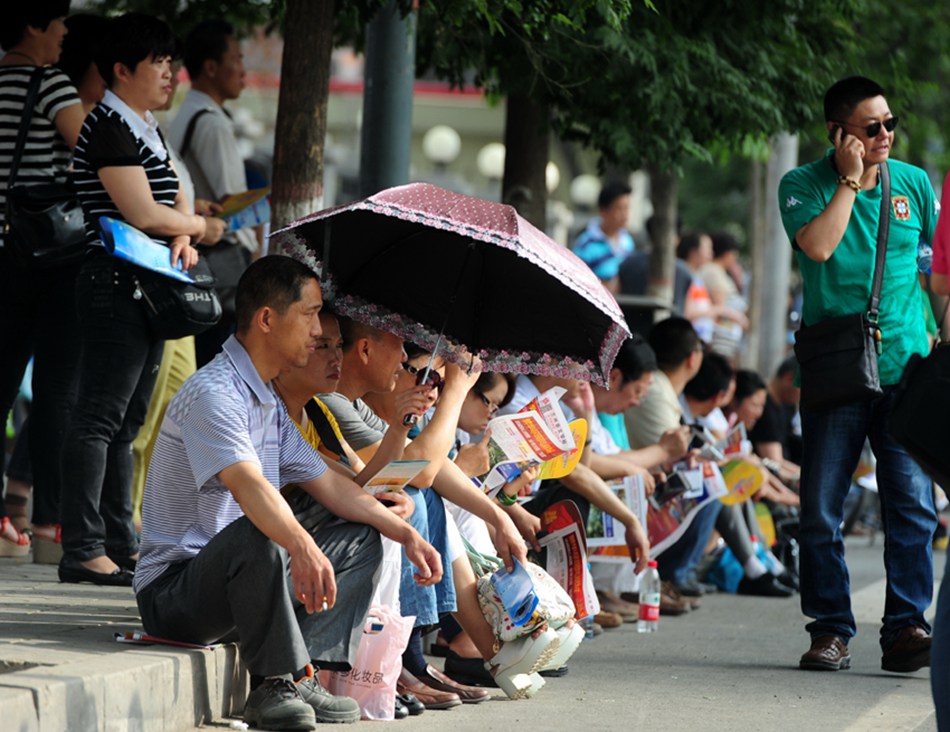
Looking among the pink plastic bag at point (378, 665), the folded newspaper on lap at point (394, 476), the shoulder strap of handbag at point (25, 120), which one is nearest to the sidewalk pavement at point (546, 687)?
the pink plastic bag at point (378, 665)

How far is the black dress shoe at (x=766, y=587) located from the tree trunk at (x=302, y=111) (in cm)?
425

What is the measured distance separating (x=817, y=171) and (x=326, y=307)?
2.23m

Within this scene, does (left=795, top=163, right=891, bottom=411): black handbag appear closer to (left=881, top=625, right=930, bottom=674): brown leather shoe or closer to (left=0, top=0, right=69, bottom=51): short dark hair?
(left=881, top=625, right=930, bottom=674): brown leather shoe

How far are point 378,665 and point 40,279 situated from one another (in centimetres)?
243

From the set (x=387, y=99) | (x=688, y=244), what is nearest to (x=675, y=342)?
(x=387, y=99)

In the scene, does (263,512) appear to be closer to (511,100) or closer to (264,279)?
(264,279)

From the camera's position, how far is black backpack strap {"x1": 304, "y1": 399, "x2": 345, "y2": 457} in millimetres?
5703

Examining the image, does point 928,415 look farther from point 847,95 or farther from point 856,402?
point 847,95

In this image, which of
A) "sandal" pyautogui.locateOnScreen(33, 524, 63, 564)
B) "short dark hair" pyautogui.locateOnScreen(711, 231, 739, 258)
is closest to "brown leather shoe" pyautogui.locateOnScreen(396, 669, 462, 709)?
"sandal" pyautogui.locateOnScreen(33, 524, 63, 564)

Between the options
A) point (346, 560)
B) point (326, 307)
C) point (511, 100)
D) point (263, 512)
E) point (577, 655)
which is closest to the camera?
point (263, 512)

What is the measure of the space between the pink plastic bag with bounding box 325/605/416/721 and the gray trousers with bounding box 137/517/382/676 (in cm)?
19

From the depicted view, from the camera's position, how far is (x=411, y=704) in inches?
225

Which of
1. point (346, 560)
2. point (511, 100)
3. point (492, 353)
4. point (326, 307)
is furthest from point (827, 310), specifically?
point (511, 100)

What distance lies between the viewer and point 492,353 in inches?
251
